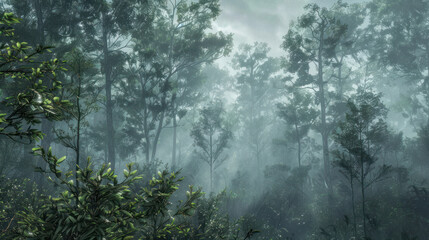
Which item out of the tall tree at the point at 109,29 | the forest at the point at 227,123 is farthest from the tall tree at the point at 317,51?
the tall tree at the point at 109,29

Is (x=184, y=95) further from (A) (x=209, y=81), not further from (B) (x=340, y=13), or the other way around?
(B) (x=340, y=13)

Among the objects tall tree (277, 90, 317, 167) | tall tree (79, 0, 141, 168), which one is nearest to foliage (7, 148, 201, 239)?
tall tree (79, 0, 141, 168)

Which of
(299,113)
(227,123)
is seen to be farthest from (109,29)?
(299,113)

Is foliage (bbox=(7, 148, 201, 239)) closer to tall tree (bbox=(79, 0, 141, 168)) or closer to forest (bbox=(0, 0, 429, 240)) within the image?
forest (bbox=(0, 0, 429, 240))

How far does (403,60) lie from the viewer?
1942cm

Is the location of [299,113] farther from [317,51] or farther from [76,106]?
[76,106]

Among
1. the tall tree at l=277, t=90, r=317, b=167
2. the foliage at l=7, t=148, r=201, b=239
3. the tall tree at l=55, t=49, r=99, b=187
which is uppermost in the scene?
the tall tree at l=277, t=90, r=317, b=167

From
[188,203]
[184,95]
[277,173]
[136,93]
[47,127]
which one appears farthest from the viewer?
[184,95]

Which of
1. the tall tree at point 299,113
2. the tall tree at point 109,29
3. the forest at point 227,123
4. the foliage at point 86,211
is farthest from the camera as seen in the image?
the tall tree at point 299,113

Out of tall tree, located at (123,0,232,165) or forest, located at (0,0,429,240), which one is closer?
forest, located at (0,0,429,240)

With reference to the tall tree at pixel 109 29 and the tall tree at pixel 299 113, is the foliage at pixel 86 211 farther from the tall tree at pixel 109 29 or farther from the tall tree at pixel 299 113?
the tall tree at pixel 299 113

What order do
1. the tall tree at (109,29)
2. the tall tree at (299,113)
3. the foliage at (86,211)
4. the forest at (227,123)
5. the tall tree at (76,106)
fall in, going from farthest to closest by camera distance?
the tall tree at (299,113)
the tall tree at (109,29)
the forest at (227,123)
the tall tree at (76,106)
the foliage at (86,211)

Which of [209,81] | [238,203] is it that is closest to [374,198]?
[238,203]

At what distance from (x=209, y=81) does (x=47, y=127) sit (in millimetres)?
26659
